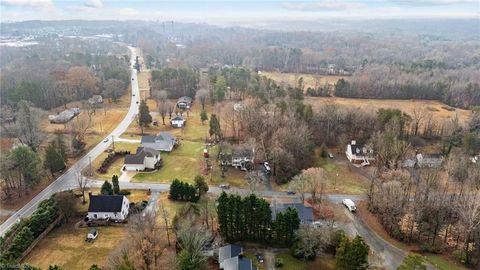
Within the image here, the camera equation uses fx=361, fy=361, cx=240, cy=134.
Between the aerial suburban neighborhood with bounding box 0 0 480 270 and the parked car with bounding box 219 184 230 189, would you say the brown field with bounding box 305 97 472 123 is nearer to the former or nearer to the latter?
the aerial suburban neighborhood with bounding box 0 0 480 270

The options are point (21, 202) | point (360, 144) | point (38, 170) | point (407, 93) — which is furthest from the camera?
point (407, 93)

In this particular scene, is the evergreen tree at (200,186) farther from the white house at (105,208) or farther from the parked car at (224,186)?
the white house at (105,208)

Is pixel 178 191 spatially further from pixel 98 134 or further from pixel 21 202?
pixel 98 134

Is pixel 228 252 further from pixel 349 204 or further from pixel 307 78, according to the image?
pixel 307 78

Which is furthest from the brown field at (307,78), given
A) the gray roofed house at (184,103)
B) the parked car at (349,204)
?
the parked car at (349,204)

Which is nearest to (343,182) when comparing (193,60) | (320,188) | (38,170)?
(320,188)

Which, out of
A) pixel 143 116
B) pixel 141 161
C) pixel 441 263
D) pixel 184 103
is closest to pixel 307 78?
pixel 184 103
